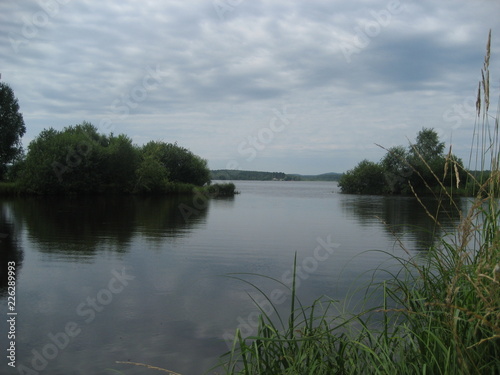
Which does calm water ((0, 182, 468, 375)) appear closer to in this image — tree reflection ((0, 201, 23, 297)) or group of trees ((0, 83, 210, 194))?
tree reflection ((0, 201, 23, 297))

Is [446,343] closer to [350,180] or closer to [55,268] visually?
[55,268]

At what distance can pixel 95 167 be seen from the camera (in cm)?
5094

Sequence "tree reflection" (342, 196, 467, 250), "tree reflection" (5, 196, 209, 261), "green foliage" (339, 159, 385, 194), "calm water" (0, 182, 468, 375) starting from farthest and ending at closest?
1. "green foliage" (339, 159, 385, 194)
2. "tree reflection" (5, 196, 209, 261)
3. "calm water" (0, 182, 468, 375)
4. "tree reflection" (342, 196, 467, 250)

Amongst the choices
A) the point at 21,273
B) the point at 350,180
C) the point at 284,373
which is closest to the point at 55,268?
the point at 21,273

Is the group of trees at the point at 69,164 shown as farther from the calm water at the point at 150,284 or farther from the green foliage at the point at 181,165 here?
the calm water at the point at 150,284

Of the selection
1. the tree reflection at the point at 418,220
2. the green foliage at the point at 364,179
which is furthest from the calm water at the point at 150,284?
the green foliage at the point at 364,179

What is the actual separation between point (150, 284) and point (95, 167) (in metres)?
44.3

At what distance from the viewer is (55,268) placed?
1080 cm

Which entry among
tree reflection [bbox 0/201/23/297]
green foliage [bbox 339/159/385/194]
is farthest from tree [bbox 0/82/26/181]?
green foliage [bbox 339/159/385/194]

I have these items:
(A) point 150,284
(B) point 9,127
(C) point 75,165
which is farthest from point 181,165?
(A) point 150,284

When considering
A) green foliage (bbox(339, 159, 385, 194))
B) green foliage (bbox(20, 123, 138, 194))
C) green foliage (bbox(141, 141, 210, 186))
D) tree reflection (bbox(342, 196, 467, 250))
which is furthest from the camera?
green foliage (bbox(339, 159, 385, 194))

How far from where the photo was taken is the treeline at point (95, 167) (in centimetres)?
4578

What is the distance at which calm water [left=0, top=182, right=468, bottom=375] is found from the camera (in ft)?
19.7

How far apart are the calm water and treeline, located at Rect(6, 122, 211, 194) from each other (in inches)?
1117
